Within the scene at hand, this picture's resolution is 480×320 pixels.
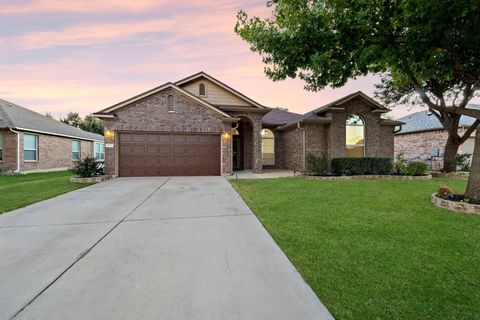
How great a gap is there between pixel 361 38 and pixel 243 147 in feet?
36.5

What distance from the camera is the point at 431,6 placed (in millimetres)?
5379

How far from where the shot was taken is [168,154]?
1289 centimetres

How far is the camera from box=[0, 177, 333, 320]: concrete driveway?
2143mm

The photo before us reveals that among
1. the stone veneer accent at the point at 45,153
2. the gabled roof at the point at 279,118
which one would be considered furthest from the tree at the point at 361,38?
the stone veneer accent at the point at 45,153

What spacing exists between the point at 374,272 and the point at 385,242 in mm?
1201

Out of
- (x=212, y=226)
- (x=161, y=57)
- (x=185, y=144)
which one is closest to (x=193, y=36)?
(x=161, y=57)

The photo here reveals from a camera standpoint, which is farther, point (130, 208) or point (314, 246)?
point (130, 208)

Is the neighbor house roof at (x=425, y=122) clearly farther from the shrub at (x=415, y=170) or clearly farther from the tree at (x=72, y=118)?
the tree at (x=72, y=118)

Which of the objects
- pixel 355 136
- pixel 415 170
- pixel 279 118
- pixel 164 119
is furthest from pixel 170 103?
pixel 415 170

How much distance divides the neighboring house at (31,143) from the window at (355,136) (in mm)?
22296

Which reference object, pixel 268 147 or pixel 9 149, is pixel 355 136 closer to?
pixel 268 147

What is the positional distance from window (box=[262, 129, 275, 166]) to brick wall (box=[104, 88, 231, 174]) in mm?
5456

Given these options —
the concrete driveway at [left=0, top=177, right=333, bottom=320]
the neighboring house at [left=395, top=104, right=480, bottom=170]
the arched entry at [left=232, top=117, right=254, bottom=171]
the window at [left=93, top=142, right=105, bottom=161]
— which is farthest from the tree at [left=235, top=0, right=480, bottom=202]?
the window at [left=93, top=142, right=105, bottom=161]

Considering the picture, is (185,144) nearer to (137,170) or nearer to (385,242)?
(137,170)
